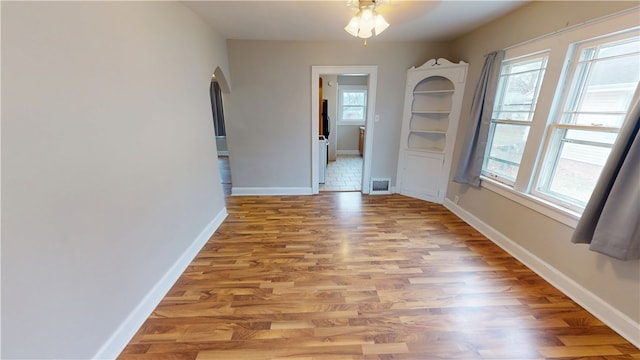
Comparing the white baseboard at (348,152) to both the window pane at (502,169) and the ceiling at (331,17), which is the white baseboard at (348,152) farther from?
the window pane at (502,169)

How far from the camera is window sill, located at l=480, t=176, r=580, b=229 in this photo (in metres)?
1.87

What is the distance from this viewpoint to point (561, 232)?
76.4 inches

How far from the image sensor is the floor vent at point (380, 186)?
4.12 meters

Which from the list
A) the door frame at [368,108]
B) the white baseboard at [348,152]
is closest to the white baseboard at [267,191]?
the door frame at [368,108]

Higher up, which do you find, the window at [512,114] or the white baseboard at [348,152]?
the window at [512,114]

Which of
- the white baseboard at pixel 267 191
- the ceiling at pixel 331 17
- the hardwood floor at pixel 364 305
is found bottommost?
the hardwood floor at pixel 364 305

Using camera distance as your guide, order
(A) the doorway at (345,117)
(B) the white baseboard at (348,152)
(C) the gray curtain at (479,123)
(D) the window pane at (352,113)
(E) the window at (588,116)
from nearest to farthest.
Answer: (E) the window at (588,116)
(C) the gray curtain at (479,123)
(A) the doorway at (345,117)
(D) the window pane at (352,113)
(B) the white baseboard at (348,152)

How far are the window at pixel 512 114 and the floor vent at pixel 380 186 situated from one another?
1.49 m

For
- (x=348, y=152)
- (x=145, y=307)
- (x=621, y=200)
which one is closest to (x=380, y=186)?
(x=621, y=200)

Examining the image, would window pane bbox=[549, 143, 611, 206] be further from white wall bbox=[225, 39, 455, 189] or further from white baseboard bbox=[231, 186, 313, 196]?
white baseboard bbox=[231, 186, 313, 196]

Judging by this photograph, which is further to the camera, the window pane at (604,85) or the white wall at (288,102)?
the white wall at (288,102)

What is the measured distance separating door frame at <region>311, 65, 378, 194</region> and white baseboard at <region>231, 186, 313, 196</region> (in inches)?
7.3

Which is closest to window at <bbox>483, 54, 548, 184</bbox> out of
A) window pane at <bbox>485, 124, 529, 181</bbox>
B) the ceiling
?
window pane at <bbox>485, 124, 529, 181</bbox>

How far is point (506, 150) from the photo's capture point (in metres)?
2.63
